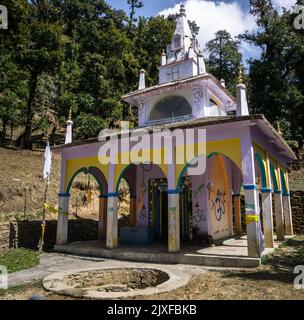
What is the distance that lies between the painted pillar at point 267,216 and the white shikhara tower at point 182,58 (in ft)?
22.8

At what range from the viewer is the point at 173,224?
10609 millimetres

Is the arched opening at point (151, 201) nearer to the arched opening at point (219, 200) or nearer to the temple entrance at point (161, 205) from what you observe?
the temple entrance at point (161, 205)

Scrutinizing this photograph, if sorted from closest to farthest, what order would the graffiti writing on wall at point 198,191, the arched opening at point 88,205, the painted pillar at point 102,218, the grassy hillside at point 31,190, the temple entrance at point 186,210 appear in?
1. the graffiti writing on wall at point 198,191
2. the temple entrance at point 186,210
3. the painted pillar at point 102,218
4. the arched opening at point 88,205
5. the grassy hillside at point 31,190

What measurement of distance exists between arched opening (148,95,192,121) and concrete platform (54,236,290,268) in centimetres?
584

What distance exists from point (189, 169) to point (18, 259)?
23.9 feet

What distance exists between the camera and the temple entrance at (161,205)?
44.9 feet

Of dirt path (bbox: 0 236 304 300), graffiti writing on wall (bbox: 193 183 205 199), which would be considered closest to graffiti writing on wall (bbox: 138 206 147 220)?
graffiti writing on wall (bbox: 193 183 205 199)

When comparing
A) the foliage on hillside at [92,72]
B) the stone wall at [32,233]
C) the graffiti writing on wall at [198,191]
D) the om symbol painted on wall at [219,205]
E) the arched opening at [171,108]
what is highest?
the foliage on hillside at [92,72]

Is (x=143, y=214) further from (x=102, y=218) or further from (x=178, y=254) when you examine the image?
(x=178, y=254)

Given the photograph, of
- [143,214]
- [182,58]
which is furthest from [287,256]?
[182,58]

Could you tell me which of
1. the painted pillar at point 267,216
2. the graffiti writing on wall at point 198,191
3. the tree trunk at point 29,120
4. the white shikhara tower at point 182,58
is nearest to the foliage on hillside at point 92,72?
the tree trunk at point 29,120

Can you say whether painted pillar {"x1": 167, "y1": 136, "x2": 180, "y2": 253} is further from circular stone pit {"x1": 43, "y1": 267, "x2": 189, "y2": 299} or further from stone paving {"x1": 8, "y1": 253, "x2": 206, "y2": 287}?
circular stone pit {"x1": 43, "y1": 267, "x2": 189, "y2": 299}

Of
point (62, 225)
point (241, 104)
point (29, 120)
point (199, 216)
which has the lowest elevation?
point (62, 225)

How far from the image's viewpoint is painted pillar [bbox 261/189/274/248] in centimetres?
1082
